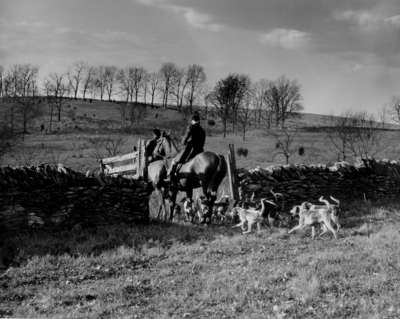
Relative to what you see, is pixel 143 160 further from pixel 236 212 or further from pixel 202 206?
pixel 236 212

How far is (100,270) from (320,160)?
99.7ft

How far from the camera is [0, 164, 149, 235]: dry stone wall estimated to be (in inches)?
353

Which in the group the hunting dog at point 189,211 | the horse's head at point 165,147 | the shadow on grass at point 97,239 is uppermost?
the horse's head at point 165,147

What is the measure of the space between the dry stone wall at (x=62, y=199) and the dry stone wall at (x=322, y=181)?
13.5ft

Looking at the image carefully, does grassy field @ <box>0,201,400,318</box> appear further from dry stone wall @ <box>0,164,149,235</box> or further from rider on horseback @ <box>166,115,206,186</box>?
rider on horseback @ <box>166,115,206,186</box>

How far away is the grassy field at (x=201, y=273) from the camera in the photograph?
523cm

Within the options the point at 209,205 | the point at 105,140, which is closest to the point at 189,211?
the point at 209,205

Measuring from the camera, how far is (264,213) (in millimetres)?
10914

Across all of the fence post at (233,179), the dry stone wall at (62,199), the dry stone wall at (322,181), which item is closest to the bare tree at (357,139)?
the dry stone wall at (322,181)

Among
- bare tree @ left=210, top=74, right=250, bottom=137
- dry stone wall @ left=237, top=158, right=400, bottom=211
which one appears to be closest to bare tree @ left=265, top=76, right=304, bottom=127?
bare tree @ left=210, top=74, right=250, bottom=137

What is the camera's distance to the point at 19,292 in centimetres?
588

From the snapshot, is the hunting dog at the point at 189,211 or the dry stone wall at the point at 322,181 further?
the dry stone wall at the point at 322,181

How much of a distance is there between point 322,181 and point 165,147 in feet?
20.5

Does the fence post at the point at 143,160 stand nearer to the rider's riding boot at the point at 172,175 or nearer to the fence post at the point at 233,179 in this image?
the rider's riding boot at the point at 172,175
